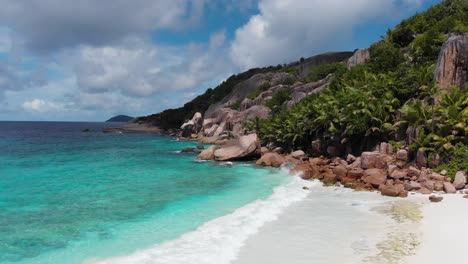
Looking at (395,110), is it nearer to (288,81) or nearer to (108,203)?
(108,203)

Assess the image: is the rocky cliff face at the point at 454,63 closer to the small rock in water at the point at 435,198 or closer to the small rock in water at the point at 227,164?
the small rock in water at the point at 435,198

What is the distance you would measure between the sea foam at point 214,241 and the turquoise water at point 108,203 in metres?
0.62

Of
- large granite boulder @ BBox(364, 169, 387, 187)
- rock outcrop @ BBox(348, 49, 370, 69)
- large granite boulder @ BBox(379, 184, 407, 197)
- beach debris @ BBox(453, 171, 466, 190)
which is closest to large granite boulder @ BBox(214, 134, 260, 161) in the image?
large granite boulder @ BBox(364, 169, 387, 187)

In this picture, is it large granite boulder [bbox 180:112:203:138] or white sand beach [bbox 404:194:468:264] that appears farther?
large granite boulder [bbox 180:112:203:138]

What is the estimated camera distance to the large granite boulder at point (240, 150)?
3653cm

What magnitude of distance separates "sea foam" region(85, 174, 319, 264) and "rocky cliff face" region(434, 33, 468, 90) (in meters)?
15.4

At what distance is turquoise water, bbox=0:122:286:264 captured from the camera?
12.8 metres

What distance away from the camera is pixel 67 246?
1261cm

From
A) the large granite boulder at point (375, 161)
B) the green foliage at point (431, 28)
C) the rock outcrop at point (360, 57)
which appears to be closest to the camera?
the large granite boulder at point (375, 161)

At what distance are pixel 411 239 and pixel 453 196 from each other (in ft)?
23.2

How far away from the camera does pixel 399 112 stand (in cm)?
2617

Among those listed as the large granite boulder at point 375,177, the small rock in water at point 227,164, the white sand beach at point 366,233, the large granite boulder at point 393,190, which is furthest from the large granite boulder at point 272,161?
the white sand beach at point 366,233

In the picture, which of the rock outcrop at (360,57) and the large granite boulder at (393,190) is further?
the rock outcrop at (360,57)

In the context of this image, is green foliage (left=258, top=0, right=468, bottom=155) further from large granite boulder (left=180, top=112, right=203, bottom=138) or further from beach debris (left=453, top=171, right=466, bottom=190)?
large granite boulder (left=180, top=112, right=203, bottom=138)
